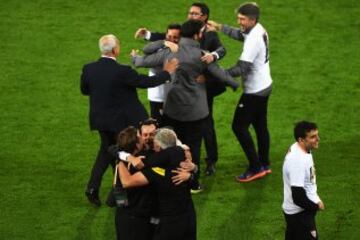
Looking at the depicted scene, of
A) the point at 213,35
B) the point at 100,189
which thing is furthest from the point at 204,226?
the point at 213,35

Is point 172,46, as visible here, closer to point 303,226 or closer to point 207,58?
point 207,58

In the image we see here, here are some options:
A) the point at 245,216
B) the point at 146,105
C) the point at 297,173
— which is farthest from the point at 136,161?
the point at 146,105

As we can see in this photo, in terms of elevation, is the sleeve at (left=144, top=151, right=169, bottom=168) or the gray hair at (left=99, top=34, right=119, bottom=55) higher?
the gray hair at (left=99, top=34, right=119, bottom=55)

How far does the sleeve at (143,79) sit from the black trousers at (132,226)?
1692 mm

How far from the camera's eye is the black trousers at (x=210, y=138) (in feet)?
30.1

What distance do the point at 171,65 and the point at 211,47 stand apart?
777mm

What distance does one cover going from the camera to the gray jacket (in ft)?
27.6

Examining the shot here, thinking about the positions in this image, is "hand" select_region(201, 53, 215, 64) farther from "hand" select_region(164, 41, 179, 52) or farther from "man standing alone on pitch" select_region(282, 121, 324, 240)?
"man standing alone on pitch" select_region(282, 121, 324, 240)

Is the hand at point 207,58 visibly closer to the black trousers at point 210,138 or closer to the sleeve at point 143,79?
the sleeve at point 143,79

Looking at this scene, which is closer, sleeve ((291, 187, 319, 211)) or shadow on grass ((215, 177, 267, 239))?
sleeve ((291, 187, 319, 211))

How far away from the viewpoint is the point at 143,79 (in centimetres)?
823

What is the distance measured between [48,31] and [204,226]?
18.7 ft

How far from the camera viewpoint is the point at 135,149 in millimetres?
6914

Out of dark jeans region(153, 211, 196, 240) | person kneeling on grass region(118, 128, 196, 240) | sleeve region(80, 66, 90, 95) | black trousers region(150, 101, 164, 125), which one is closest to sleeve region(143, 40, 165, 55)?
black trousers region(150, 101, 164, 125)
